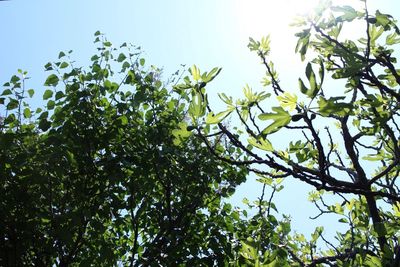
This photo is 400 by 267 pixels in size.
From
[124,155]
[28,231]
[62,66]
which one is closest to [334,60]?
[124,155]

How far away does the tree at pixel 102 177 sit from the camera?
3498 mm

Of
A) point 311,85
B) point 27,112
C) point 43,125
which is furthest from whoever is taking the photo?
point 27,112

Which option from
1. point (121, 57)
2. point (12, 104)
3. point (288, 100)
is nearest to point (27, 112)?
point (12, 104)

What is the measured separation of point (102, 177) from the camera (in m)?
3.73

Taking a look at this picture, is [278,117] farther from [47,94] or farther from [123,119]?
[47,94]

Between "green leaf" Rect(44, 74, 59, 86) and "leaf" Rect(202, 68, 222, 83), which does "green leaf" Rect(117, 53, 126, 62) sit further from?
"leaf" Rect(202, 68, 222, 83)

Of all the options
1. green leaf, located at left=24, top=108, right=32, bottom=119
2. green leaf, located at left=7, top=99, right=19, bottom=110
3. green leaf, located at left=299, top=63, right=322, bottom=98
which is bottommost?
green leaf, located at left=299, top=63, right=322, bottom=98

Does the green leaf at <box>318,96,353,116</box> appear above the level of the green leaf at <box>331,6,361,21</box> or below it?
below

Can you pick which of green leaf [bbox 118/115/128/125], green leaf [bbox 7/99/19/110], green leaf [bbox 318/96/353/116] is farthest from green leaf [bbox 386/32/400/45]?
green leaf [bbox 7/99/19/110]

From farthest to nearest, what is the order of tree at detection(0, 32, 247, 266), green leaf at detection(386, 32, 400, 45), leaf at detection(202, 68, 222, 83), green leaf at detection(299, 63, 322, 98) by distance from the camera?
1. tree at detection(0, 32, 247, 266)
2. green leaf at detection(386, 32, 400, 45)
3. leaf at detection(202, 68, 222, 83)
4. green leaf at detection(299, 63, 322, 98)

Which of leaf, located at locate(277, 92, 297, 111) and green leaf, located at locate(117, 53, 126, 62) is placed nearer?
leaf, located at locate(277, 92, 297, 111)

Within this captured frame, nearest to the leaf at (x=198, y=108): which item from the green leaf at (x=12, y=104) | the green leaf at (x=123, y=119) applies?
the green leaf at (x=123, y=119)

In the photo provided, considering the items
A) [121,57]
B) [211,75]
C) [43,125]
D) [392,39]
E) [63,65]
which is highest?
[121,57]

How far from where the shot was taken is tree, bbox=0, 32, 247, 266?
11.5ft
